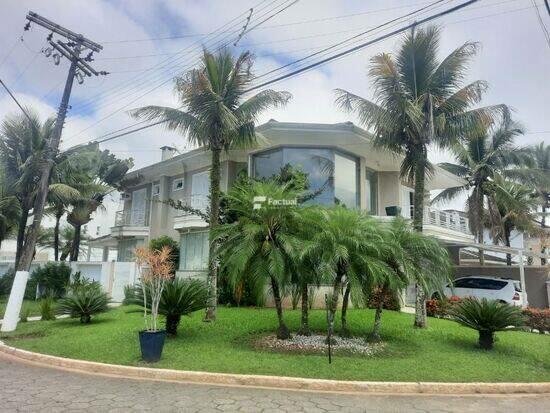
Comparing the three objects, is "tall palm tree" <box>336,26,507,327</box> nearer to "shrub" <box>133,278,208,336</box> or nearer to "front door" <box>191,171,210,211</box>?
"shrub" <box>133,278,208,336</box>

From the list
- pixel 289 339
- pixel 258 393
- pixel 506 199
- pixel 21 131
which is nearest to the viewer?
pixel 258 393

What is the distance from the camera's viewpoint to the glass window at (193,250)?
20.1 m

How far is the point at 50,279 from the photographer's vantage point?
68.3 ft

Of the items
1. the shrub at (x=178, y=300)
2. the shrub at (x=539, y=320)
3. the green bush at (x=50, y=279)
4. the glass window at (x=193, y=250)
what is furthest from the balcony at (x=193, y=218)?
the shrub at (x=539, y=320)

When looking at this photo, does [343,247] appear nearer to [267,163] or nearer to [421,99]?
[421,99]

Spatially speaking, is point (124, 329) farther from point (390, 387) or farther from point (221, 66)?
point (221, 66)

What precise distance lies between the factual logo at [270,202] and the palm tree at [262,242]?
6 centimetres

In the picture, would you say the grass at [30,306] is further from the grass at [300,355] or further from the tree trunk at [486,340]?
the tree trunk at [486,340]

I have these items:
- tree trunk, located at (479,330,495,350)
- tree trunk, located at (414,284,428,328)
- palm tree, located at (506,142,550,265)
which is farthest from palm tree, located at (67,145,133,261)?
palm tree, located at (506,142,550,265)

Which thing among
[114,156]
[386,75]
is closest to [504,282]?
[386,75]

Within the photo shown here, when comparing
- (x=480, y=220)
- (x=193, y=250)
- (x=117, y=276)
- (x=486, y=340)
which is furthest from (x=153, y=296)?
(x=480, y=220)

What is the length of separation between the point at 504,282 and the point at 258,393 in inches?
585

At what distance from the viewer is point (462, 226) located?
82.8 ft

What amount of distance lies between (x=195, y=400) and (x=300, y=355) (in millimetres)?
3419
